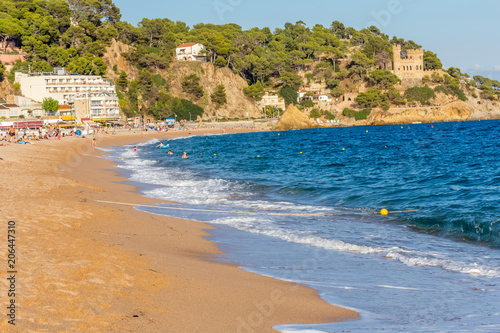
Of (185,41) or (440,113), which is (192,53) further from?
(440,113)

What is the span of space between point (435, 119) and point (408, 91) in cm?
1203

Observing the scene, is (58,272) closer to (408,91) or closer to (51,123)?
(51,123)

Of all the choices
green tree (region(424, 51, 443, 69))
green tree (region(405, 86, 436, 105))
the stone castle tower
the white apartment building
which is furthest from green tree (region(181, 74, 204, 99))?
green tree (region(424, 51, 443, 69))

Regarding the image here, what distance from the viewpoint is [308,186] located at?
21719mm

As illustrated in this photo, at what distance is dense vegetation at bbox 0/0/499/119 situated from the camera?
95250mm

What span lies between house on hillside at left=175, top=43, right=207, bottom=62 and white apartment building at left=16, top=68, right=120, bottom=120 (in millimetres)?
33702

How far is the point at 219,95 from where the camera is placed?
113 m

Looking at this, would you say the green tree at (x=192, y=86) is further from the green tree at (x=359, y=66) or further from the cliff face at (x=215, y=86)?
the green tree at (x=359, y=66)

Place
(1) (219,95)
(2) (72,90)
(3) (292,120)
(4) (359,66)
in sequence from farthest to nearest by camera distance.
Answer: (4) (359,66) < (1) (219,95) < (3) (292,120) < (2) (72,90)

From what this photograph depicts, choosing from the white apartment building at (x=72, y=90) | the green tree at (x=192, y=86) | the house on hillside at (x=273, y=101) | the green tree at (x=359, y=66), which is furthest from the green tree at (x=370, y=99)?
the white apartment building at (x=72, y=90)

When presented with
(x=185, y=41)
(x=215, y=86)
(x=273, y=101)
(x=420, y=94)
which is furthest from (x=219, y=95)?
(x=420, y=94)

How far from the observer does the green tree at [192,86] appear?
360 feet

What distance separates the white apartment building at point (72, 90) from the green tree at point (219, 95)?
92.1 ft

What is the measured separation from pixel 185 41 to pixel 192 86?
3222 centimetres
